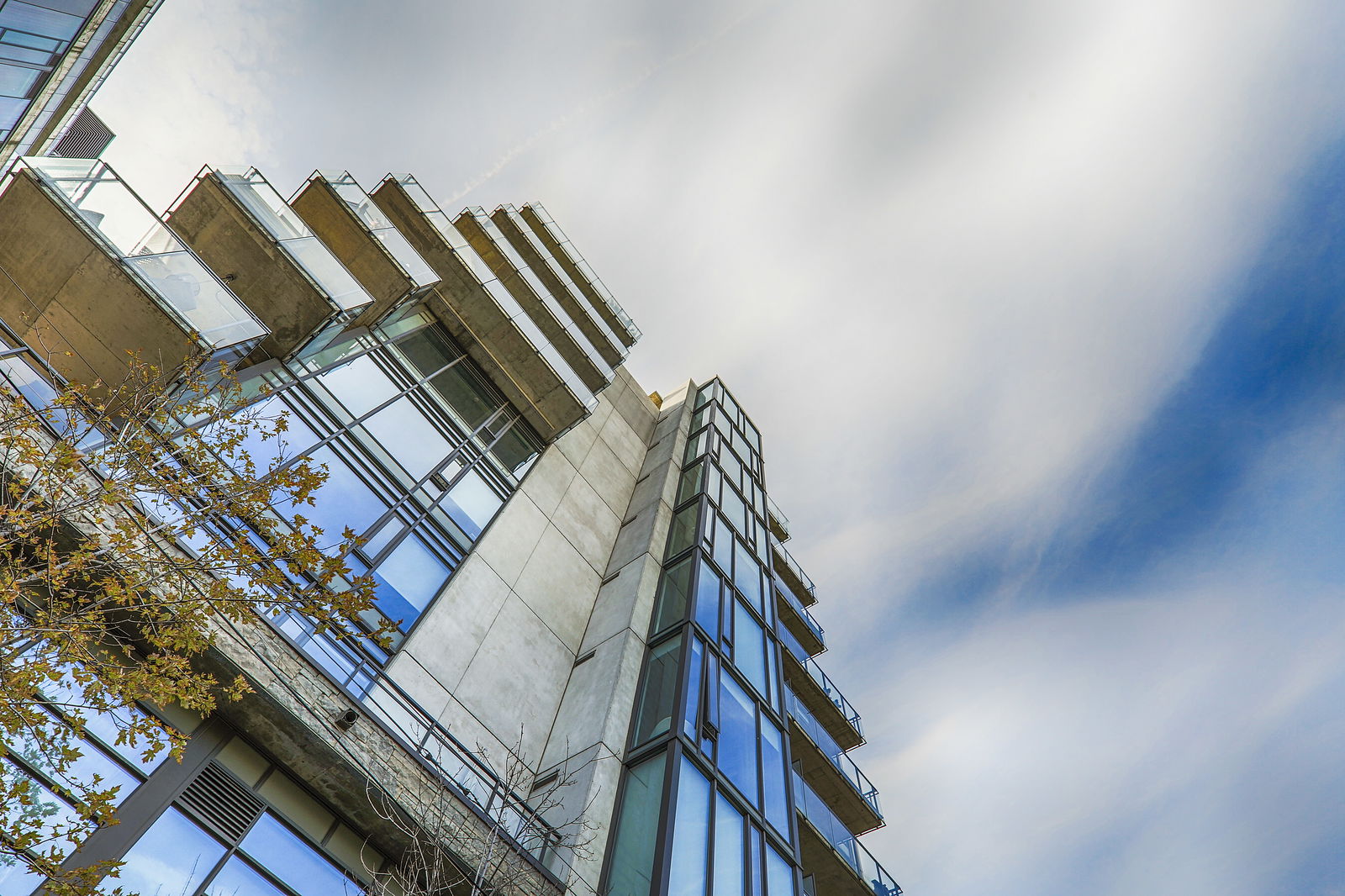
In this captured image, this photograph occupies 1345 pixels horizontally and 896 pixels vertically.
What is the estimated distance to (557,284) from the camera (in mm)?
27562

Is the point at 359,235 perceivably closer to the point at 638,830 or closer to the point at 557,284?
the point at 557,284

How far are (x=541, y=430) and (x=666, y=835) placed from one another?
12292 mm

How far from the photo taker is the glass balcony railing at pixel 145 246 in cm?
1051

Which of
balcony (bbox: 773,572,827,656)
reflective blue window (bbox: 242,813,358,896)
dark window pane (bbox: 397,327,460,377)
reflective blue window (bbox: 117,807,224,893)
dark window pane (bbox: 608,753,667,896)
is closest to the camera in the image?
reflective blue window (bbox: 117,807,224,893)

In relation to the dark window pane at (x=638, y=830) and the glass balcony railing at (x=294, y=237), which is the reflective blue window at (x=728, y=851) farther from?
the glass balcony railing at (x=294, y=237)

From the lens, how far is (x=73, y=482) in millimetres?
7621

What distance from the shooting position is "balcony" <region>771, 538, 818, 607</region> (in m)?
29.2

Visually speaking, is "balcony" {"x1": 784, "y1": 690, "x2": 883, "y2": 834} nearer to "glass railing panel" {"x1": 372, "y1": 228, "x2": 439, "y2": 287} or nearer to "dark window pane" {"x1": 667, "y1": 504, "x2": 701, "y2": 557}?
"dark window pane" {"x1": 667, "y1": 504, "x2": 701, "y2": 557}

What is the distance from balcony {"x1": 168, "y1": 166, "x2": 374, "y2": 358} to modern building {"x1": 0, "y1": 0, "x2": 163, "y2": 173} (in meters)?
7.67

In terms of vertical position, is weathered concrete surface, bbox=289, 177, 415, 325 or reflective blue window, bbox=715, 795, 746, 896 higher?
weathered concrete surface, bbox=289, 177, 415, 325

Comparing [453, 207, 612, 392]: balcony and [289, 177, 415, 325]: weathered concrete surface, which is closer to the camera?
[289, 177, 415, 325]: weathered concrete surface

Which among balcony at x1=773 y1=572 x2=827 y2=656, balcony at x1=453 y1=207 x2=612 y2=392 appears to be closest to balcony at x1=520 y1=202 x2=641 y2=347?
balcony at x1=453 y1=207 x2=612 y2=392

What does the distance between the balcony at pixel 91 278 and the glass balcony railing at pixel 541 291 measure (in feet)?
41.4

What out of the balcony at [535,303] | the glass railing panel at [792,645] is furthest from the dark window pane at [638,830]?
the balcony at [535,303]
